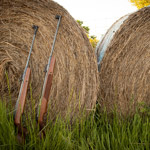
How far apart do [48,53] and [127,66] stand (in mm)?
1197

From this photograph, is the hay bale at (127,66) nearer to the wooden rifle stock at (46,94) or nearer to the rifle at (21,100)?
the wooden rifle stock at (46,94)

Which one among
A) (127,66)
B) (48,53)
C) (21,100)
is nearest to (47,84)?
(21,100)

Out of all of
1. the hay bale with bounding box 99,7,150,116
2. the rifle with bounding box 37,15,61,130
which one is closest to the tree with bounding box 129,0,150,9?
the hay bale with bounding box 99,7,150,116

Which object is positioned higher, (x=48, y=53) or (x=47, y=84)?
(x=48, y=53)

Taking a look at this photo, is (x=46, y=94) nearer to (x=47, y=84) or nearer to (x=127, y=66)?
(x=47, y=84)

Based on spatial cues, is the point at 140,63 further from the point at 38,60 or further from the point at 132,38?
the point at 38,60

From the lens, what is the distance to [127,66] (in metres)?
3.13

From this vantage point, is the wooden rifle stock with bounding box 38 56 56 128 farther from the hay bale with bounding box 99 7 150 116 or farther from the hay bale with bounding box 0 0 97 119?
the hay bale with bounding box 99 7 150 116

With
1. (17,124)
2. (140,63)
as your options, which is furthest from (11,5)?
(140,63)

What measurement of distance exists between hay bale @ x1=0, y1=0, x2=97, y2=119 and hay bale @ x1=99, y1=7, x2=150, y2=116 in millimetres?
308

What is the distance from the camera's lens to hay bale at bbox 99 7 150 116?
296 centimetres

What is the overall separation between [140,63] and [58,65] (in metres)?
1.27

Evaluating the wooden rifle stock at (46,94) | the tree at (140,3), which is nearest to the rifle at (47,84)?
the wooden rifle stock at (46,94)

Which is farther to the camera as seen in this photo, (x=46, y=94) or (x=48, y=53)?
(x=48, y=53)
